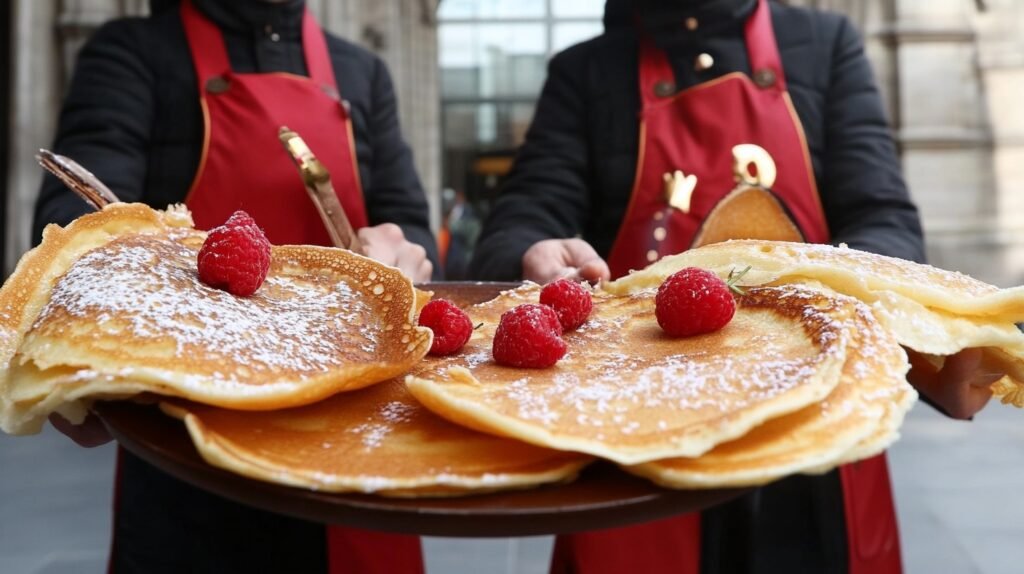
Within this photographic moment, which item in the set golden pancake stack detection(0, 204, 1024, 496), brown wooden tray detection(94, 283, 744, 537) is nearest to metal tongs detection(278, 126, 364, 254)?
golden pancake stack detection(0, 204, 1024, 496)

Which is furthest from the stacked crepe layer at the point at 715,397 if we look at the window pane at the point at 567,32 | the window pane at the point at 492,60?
the window pane at the point at 567,32

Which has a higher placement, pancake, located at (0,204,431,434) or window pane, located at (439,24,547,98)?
pancake, located at (0,204,431,434)

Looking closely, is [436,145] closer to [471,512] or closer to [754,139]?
[754,139]

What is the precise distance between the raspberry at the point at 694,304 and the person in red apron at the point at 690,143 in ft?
1.62

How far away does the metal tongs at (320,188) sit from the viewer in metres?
1.56

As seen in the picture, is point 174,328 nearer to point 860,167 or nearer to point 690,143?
point 690,143

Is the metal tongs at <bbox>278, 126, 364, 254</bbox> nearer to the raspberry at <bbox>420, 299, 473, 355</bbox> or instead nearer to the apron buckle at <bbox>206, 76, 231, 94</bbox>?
the apron buckle at <bbox>206, 76, 231, 94</bbox>

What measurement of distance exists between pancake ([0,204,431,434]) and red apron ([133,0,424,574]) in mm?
511

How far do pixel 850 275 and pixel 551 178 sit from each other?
35.4 inches

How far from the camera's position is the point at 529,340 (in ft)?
2.95

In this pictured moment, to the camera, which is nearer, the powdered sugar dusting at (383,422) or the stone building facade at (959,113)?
the powdered sugar dusting at (383,422)

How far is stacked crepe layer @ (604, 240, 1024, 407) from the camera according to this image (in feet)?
3.14

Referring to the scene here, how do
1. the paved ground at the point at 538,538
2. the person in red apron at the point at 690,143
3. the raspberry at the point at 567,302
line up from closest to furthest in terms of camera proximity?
the raspberry at the point at 567,302 < the person in red apron at the point at 690,143 < the paved ground at the point at 538,538

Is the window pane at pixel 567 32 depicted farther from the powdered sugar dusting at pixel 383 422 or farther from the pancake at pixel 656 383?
the powdered sugar dusting at pixel 383 422
